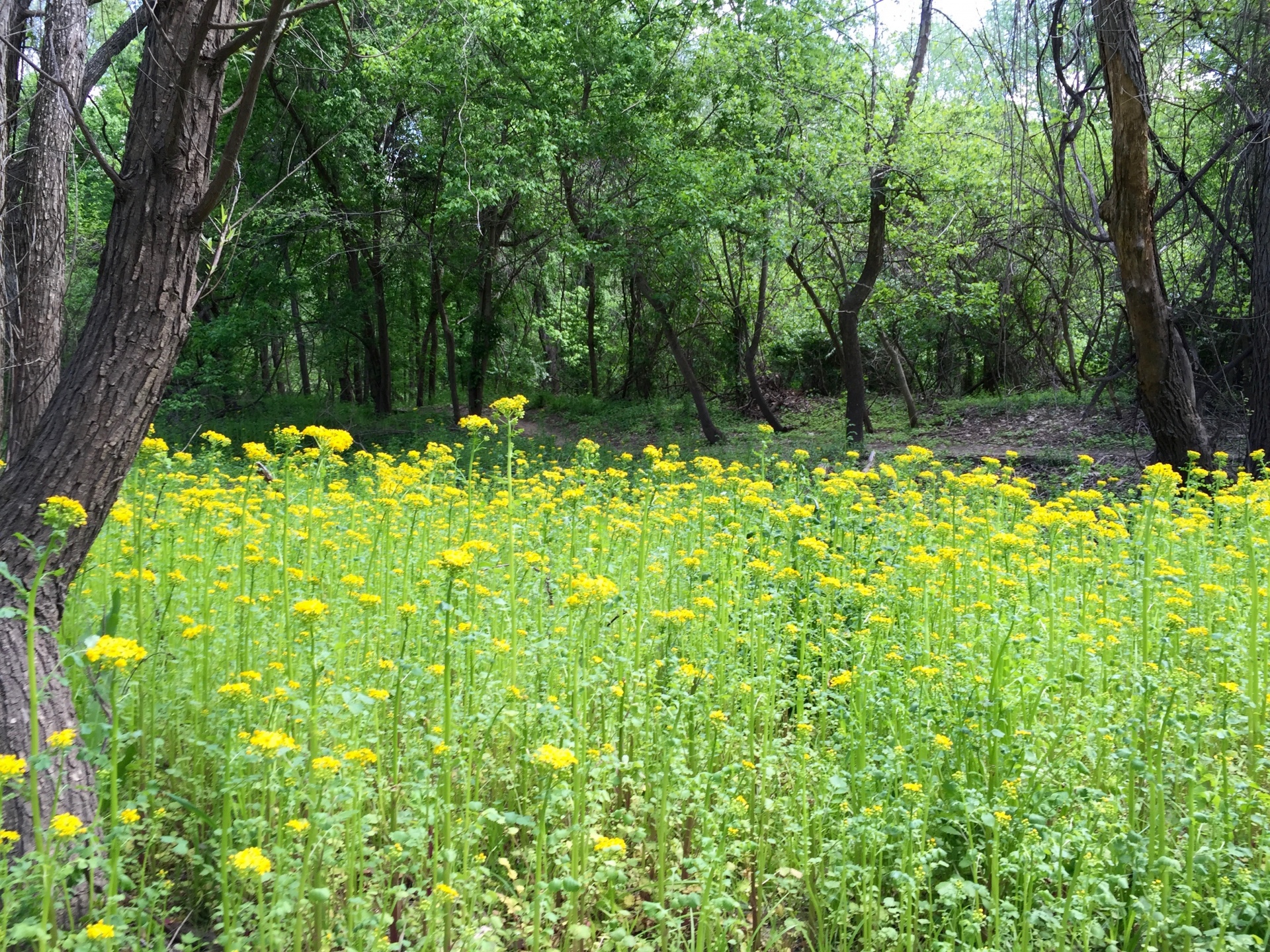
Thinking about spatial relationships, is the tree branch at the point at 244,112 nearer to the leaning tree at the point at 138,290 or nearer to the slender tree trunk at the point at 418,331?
the leaning tree at the point at 138,290

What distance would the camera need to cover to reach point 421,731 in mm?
2625

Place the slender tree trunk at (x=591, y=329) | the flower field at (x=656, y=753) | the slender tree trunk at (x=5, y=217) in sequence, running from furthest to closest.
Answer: the slender tree trunk at (x=591, y=329) < the slender tree trunk at (x=5, y=217) < the flower field at (x=656, y=753)

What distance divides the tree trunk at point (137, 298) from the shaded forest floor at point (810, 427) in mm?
9164

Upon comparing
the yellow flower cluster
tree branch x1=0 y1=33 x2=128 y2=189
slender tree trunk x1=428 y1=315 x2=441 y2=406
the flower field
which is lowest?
the flower field

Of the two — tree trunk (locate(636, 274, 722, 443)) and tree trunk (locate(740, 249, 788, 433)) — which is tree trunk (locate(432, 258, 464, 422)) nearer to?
tree trunk (locate(636, 274, 722, 443))

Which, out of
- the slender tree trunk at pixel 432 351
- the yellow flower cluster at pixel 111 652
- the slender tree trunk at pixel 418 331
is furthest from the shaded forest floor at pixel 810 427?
the yellow flower cluster at pixel 111 652

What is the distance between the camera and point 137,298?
7.96ft

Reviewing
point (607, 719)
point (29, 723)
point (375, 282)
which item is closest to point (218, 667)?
point (29, 723)

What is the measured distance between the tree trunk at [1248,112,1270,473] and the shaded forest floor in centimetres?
105

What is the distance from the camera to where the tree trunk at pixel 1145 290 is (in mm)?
7160

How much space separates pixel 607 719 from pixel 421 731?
66 centimetres

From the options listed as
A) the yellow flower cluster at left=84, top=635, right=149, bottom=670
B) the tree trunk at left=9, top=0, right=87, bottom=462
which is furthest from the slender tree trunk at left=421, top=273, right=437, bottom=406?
the yellow flower cluster at left=84, top=635, right=149, bottom=670

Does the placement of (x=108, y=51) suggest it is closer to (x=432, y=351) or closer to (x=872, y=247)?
(x=872, y=247)

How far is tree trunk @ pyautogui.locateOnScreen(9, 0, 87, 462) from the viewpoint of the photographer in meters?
5.75
